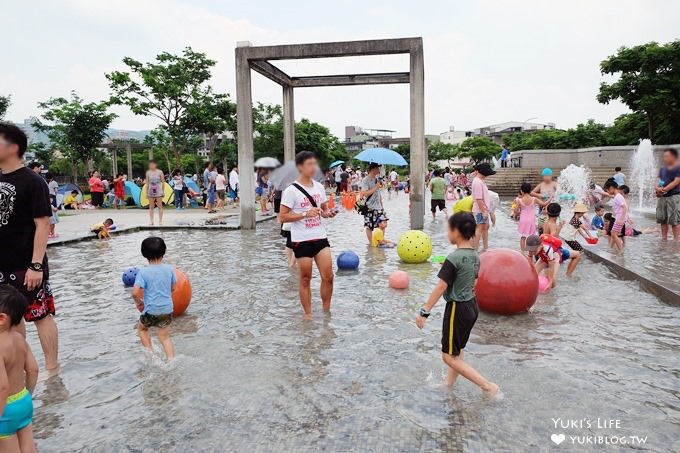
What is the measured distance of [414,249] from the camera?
33.6ft

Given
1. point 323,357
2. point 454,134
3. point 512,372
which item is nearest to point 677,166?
point 512,372

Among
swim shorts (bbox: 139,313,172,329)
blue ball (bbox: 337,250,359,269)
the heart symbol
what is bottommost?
the heart symbol

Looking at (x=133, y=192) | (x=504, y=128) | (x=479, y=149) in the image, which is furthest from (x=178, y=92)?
(x=504, y=128)

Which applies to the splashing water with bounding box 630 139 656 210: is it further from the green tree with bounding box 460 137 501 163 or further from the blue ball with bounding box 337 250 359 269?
the green tree with bounding box 460 137 501 163

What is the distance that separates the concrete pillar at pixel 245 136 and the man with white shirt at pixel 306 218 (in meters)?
10.3

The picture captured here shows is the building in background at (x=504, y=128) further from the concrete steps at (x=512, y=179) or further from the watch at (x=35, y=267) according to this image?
the watch at (x=35, y=267)

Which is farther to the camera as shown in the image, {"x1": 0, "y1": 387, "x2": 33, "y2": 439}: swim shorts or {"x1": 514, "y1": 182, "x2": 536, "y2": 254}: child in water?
{"x1": 514, "y1": 182, "x2": 536, "y2": 254}: child in water

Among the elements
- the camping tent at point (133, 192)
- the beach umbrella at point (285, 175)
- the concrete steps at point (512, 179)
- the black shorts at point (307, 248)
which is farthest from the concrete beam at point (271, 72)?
the concrete steps at point (512, 179)

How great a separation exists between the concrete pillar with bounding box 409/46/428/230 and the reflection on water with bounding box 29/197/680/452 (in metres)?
7.91

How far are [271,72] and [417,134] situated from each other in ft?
18.6

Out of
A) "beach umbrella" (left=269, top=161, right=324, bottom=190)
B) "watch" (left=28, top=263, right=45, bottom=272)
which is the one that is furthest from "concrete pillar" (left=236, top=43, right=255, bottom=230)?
"watch" (left=28, top=263, right=45, bottom=272)

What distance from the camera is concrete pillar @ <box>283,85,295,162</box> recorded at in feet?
66.8

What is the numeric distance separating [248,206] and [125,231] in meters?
3.75

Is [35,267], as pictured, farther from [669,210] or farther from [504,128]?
[504,128]
